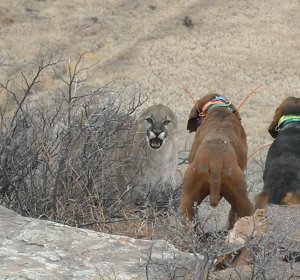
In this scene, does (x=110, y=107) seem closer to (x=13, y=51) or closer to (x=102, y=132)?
(x=102, y=132)

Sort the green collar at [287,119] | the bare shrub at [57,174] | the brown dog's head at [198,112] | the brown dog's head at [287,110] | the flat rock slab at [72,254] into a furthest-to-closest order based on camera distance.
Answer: the brown dog's head at [198,112] < the brown dog's head at [287,110] < the green collar at [287,119] < the bare shrub at [57,174] < the flat rock slab at [72,254]

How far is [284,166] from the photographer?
610 centimetres

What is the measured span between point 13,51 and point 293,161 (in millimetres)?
29807

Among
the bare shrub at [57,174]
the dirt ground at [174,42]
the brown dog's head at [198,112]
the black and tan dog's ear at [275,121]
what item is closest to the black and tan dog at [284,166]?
the black and tan dog's ear at [275,121]

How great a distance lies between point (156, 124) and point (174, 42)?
1178 inches

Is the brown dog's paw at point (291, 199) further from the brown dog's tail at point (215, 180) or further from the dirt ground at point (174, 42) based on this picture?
the dirt ground at point (174, 42)

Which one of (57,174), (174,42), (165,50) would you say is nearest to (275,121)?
(57,174)

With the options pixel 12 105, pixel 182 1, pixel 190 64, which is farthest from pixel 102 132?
pixel 182 1

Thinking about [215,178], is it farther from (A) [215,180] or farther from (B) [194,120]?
(B) [194,120]

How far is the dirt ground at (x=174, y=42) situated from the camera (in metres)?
31.1

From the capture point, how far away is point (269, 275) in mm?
3307

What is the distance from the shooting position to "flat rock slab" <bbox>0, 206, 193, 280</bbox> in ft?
11.8

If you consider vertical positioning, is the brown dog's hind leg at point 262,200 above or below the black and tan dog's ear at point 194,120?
below

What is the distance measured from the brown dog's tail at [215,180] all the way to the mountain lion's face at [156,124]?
89.7 inches
